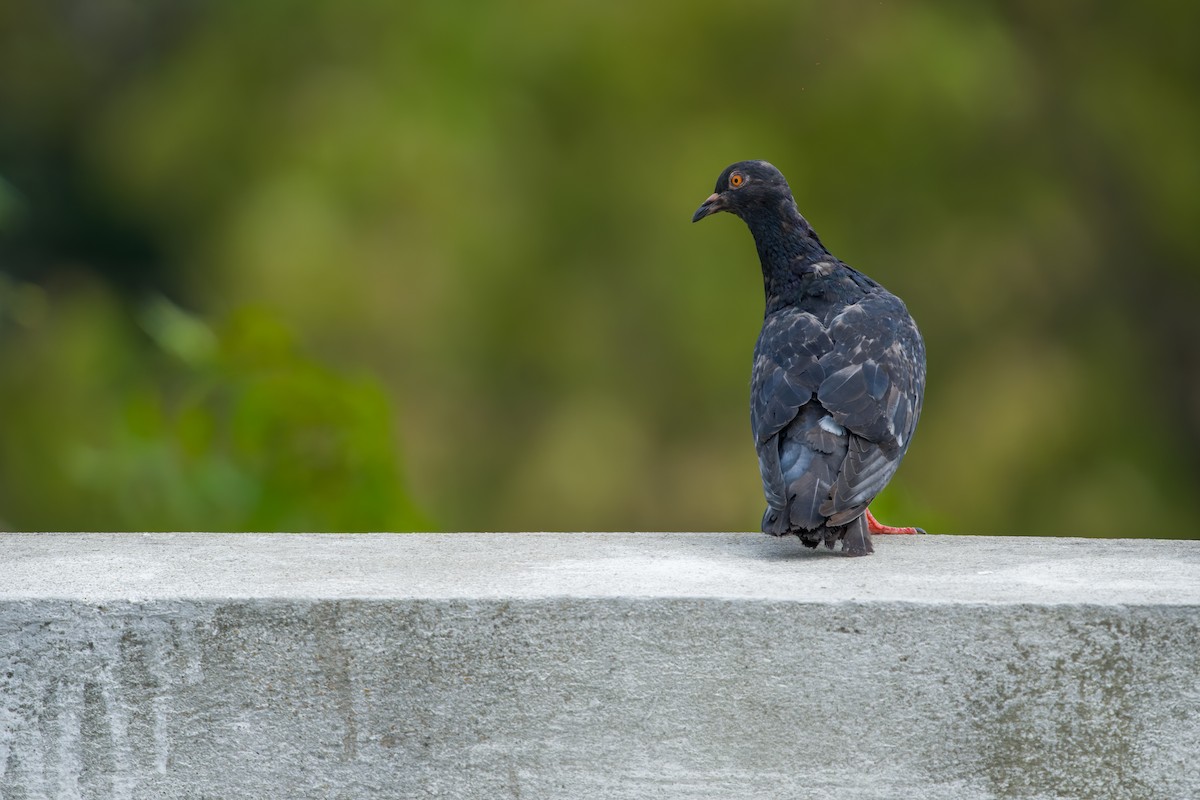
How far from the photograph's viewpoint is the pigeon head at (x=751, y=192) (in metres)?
3.60

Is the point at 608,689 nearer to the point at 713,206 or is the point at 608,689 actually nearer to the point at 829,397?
the point at 829,397

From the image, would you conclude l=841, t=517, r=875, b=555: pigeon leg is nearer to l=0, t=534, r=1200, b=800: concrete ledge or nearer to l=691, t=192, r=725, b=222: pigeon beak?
l=0, t=534, r=1200, b=800: concrete ledge

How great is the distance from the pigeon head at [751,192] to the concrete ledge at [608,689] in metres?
1.41

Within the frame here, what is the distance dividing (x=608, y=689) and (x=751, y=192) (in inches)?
66.1

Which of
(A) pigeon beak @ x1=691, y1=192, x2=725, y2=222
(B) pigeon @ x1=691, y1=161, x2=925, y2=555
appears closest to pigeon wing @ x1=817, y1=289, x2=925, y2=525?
(B) pigeon @ x1=691, y1=161, x2=925, y2=555

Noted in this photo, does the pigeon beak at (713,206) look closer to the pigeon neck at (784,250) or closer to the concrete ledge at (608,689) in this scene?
the pigeon neck at (784,250)

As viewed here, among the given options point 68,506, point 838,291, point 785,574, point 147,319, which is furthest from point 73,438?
point 785,574

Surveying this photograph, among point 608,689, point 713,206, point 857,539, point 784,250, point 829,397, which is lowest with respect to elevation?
point 608,689

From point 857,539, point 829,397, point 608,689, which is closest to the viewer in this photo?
point 608,689

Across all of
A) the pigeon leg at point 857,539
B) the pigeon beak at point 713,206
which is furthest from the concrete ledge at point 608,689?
the pigeon beak at point 713,206

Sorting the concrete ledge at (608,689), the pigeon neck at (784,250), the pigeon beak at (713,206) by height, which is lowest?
the concrete ledge at (608,689)

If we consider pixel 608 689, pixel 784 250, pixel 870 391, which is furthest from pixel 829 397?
pixel 608 689

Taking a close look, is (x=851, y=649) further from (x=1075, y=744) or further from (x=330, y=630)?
(x=330, y=630)

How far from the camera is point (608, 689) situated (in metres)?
2.28
